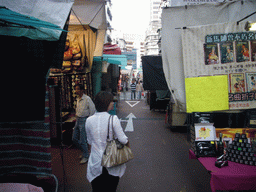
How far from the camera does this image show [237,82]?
3373 mm

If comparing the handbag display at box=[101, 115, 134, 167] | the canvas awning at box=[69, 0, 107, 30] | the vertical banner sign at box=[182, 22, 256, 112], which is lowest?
the handbag display at box=[101, 115, 134, 167]

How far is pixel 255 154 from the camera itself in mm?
3504

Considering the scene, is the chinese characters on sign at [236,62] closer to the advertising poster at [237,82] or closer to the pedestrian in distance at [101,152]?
the advertising poster at [237,82]

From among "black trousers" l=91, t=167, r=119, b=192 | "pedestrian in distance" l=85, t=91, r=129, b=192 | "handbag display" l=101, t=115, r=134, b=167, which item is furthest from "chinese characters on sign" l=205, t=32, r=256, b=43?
"black trousers" l=91, t=167, r=119, b=192

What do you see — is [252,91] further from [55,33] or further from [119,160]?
[55,33]

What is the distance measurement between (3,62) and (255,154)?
479cm

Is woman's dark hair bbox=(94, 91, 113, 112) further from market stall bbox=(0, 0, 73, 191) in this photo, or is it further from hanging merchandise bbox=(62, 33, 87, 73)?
hanging merchandise bbox=(62, 33, 87, 73)

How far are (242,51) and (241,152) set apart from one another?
178 centimetres

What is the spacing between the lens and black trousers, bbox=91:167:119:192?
250 cm

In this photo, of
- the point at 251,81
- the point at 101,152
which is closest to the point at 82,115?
the point at 101,152

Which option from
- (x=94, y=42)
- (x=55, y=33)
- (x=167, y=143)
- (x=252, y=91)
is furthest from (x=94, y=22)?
(x=252, y=91)

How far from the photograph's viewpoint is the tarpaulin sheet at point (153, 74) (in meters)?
9.58

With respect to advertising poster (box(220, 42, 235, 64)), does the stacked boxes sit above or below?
below

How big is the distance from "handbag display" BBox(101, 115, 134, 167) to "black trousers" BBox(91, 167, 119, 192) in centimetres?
19
